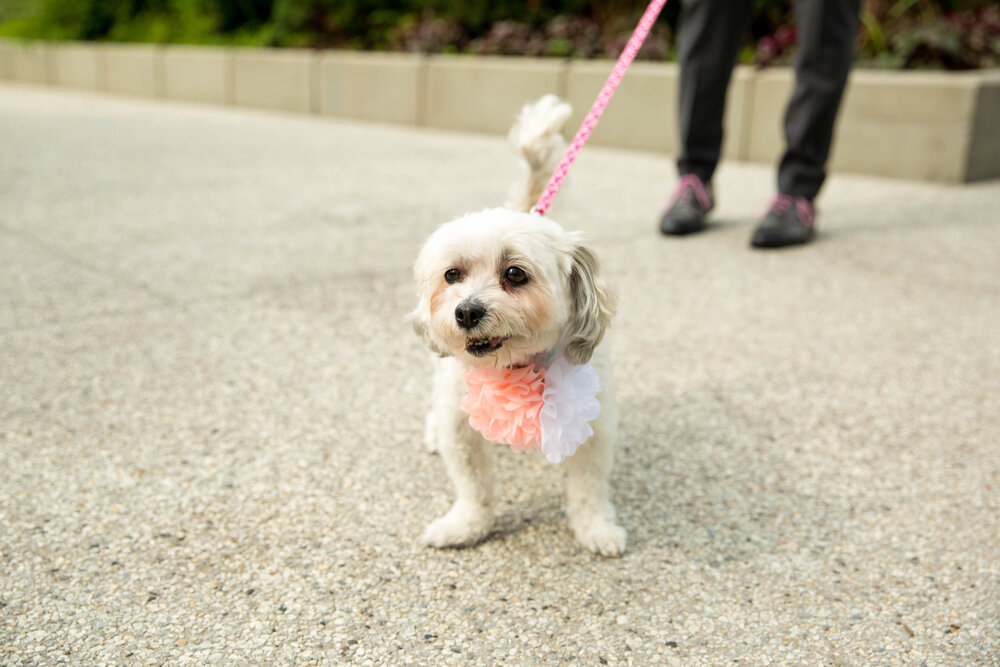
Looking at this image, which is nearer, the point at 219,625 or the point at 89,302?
the point at 219,625

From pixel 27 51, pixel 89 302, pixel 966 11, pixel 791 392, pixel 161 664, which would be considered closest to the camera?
pixel 161 664

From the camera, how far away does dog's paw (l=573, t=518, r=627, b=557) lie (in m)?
2.16

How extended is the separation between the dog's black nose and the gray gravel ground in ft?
1.95

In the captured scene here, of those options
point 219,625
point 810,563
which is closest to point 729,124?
point 810,563

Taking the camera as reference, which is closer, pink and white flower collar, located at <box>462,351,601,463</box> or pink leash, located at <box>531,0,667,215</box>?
pink and white flower collar, located at <box>462,351,601,463</box>

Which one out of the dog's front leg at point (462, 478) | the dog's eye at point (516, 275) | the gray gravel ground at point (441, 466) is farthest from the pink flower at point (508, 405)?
the gray gravel ground at point (441, 466)

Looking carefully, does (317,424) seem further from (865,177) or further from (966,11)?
(966,11)

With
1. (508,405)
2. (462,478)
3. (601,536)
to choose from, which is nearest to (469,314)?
(508,405)

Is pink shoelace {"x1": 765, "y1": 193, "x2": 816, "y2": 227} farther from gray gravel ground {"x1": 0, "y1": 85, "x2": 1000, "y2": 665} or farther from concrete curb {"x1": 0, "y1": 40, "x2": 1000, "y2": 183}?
concrete curb {"x1": 0, "y1": 40, "x2": 1000, "y2": 183}

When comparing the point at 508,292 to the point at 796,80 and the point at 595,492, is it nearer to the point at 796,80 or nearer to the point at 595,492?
the point at 595,492

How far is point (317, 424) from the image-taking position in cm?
279

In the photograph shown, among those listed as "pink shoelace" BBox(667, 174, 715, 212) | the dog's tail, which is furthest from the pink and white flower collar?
"pink shoelace" BBox(667, 174, 715, 212)

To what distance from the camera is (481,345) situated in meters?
1.99

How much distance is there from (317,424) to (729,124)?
5.75m
